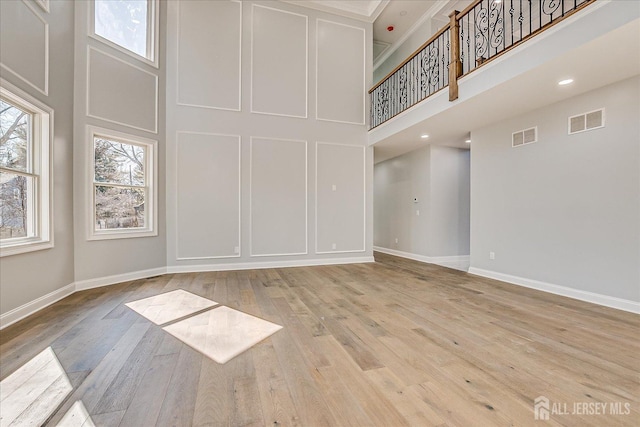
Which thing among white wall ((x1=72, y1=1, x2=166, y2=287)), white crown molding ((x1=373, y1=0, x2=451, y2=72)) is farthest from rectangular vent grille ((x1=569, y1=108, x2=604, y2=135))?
white wall ((x1=72, y1=1, x2=166, y2=287))

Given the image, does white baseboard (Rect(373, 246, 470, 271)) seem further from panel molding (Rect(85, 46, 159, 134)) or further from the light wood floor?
panel molding (Rect(85, 46, 159, 134))

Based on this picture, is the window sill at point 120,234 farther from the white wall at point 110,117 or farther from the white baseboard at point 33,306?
the white baseboard at point 33,306

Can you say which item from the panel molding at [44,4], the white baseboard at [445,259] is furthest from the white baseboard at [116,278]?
the white baseboard at [445,259]

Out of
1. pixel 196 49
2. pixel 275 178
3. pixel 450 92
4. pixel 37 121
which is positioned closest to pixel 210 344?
pixel 37 121

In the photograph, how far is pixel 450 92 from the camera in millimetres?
3771

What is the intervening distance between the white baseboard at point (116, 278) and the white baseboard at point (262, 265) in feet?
0.75

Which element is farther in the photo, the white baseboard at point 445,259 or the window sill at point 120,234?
the white baseboard at point 445,259

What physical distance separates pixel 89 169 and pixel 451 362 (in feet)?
15.7

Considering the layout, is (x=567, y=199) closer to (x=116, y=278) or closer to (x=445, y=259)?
(x=445, y=259)


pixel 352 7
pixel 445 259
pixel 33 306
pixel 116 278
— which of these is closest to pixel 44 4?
pixel 33 306

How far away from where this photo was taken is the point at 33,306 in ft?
9.34

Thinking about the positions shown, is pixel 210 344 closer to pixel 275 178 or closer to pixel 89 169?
pixel 89 169

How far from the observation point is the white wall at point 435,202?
6098 mm

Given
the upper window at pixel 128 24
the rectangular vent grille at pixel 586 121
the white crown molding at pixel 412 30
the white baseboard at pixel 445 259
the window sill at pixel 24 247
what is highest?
the white crown molding at pixel 412 30
